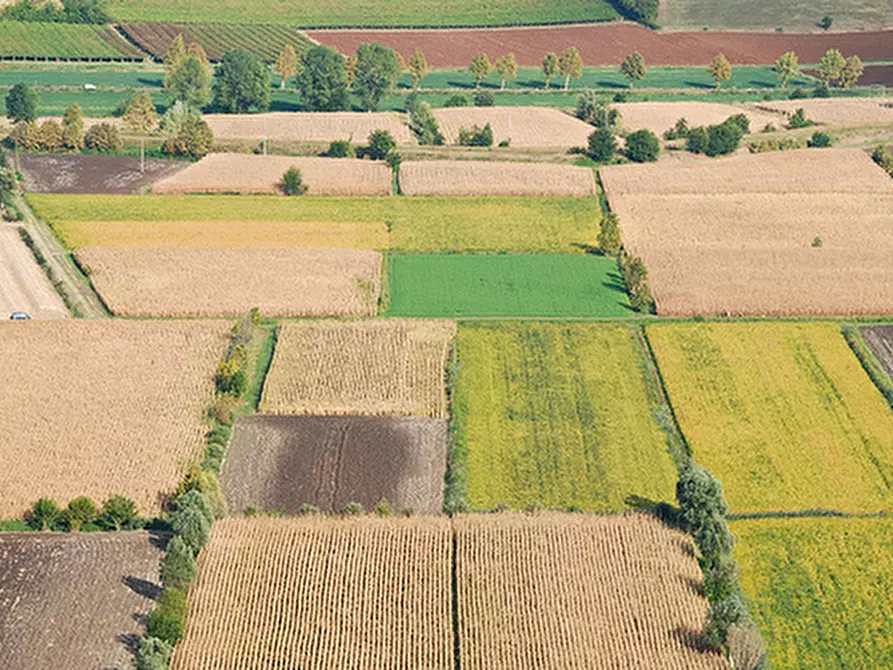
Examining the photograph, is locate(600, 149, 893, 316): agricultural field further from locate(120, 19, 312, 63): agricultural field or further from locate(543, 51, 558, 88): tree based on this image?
locate(120, 19, 312, 63): agricultural field

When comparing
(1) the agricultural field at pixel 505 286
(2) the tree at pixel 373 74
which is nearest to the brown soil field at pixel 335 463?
(1) the agricultural field at pixel 505 286

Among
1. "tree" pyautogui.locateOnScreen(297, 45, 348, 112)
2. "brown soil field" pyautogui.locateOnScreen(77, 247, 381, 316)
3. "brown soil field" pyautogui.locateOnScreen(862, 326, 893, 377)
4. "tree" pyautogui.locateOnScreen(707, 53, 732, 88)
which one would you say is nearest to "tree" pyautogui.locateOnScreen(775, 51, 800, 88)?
"tree" pyautogui.locateOnScreen(707, 53, 732, 88)

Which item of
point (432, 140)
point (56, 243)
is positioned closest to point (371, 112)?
point (432, 140)

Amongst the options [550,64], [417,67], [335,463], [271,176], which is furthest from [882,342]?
[417,67]

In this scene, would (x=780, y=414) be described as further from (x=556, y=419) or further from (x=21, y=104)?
(x=21, y=104)

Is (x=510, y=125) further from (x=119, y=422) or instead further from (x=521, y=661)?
(x=521, y=661)

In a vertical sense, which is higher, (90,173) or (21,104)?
(21,104)
